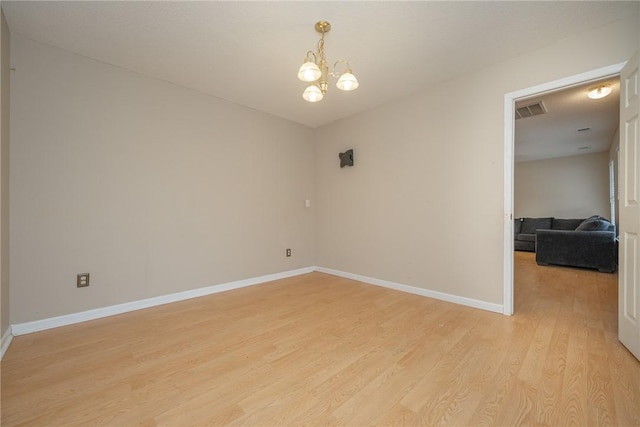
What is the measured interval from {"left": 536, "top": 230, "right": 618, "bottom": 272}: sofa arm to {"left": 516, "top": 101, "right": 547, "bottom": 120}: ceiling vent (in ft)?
7.42

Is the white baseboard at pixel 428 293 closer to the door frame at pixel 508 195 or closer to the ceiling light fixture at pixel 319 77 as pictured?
the door frame at pixel 508 195

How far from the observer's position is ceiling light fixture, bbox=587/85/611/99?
3194mm

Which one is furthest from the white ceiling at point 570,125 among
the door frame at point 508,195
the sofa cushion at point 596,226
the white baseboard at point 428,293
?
the white baseboard at point 428,293

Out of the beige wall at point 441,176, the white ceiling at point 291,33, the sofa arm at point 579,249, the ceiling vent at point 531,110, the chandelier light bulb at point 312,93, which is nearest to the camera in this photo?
the white ceiling at point 291,33

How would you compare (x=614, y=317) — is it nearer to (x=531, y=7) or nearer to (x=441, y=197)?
(x=441, y=197)

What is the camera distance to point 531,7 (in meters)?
1.94

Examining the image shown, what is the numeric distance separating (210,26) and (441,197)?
110 inches

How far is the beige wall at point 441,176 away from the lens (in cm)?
246

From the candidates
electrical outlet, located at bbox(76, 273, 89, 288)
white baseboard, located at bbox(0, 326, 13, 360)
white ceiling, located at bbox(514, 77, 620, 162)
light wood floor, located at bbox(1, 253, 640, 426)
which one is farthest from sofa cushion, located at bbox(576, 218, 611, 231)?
white baseboard, located at bbox(0, 326, 13, 360)

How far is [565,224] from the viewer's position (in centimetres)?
645

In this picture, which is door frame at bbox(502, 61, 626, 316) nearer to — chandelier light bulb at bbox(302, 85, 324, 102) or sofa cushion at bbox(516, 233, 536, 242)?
chandelier light bulb at bbox(302, 85, 324, 102)

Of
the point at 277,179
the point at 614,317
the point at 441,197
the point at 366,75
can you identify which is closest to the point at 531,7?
the point at 366,75

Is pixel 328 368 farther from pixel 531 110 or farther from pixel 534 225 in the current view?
pixel 534 225

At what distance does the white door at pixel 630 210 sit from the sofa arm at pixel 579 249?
3225 mm
